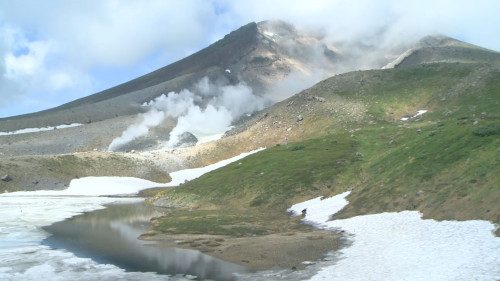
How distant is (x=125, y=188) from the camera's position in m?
127

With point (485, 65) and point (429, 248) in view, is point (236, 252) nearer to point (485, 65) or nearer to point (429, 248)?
point (429, 248)

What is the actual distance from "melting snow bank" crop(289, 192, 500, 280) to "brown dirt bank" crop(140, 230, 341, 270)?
204cm

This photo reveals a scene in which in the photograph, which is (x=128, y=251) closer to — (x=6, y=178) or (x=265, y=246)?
(x=265, y=246)

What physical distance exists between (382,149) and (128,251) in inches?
1888

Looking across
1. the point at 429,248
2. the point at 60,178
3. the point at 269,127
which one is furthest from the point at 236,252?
the point at 269,127

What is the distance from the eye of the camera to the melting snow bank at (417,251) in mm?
20656

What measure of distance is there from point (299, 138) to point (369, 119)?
70.3 feet

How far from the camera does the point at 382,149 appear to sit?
229ft

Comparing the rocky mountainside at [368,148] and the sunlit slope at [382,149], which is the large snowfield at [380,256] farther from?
the rocky mountainside at [368,148]

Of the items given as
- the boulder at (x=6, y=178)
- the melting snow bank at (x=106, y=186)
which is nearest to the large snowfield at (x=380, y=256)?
the melting snow bank at (x=106, y=186)

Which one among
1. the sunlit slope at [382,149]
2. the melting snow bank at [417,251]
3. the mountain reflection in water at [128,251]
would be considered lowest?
the melting snow bank at [417,251]

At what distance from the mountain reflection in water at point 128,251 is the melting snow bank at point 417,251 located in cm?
708

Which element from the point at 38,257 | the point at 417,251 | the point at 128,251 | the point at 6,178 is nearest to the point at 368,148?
the point at 417,251

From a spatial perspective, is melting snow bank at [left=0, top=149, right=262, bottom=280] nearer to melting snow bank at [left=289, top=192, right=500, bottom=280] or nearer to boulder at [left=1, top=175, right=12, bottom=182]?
melting snow bank at [left=289, top=192, right=500, bottom=280]
